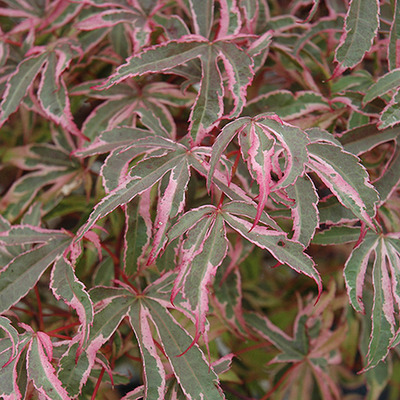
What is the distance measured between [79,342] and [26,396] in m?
0.10

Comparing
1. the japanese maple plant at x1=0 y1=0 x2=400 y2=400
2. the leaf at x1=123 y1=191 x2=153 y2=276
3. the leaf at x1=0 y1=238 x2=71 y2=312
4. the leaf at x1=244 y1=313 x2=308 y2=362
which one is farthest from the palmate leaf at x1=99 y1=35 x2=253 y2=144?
the leaf at x1=244 y1=313 x2=308 y2=362

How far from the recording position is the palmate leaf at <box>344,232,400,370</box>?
22.1 inches

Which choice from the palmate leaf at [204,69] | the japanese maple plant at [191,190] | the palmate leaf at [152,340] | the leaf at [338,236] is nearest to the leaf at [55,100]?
the japanese maple plant at [191,190]

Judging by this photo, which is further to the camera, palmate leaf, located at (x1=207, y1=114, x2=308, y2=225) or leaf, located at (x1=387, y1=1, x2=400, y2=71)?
leaf, located at (x1=387, y1=1, x2=400, y2=71)

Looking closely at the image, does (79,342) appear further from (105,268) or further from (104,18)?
(104,18)

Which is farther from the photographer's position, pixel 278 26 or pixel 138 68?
→ pixel 278 26

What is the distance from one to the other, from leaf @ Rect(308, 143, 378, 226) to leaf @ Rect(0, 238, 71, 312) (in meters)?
0.32

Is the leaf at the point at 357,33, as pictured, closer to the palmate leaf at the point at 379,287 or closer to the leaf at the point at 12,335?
the palmate leaf at the point at 379,287

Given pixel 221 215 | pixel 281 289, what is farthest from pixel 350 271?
pixel 281 289

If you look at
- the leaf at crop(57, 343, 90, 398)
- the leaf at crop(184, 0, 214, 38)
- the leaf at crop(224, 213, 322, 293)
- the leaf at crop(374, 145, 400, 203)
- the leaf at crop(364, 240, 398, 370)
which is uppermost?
the leaf at crop(184, 0, 214, 38)

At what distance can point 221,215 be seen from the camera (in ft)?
1.70

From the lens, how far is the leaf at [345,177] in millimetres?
510

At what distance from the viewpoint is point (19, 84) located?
2.22 ft

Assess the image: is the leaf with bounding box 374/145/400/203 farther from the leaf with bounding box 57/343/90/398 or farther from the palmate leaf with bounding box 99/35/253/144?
the leaf with bounding box 57/343/90/398
